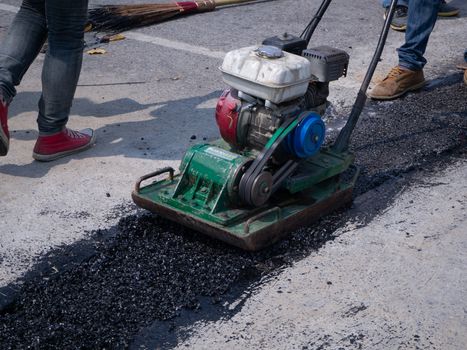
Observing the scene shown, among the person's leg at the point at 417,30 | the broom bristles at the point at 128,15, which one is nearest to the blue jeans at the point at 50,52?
the broom bristles at the point at 128,15

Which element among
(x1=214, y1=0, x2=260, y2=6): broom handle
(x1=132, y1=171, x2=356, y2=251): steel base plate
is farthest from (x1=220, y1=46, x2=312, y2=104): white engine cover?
(x1=214, y1=0, x2=260, y2=6): broom handle

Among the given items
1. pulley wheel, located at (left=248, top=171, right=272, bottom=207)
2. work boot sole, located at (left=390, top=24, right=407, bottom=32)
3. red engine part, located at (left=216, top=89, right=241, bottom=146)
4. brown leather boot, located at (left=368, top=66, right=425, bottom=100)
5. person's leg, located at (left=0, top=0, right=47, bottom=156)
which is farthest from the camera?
work boot sole, located at (left=390, top=24, right=407, bottom=32)

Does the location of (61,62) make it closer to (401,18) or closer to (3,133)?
(3,133)

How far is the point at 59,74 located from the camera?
→ 4145 mm

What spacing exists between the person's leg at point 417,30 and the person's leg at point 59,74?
7.95 ft

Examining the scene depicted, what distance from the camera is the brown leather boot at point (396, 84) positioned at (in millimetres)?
5258

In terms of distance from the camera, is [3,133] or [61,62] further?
[61,62]

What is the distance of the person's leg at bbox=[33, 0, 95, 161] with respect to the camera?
402 centimetres

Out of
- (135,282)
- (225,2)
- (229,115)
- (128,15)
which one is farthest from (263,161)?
(225,2)

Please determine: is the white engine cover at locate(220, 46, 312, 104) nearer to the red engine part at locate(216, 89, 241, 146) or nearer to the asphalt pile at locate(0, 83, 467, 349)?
the red engine part at locate(216, 89, 241, 146)

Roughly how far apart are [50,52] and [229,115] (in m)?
1.27

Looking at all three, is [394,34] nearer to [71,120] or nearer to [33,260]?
[71,120]

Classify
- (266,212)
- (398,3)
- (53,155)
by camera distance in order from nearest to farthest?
(266,212) < (53,155) < (398,3)

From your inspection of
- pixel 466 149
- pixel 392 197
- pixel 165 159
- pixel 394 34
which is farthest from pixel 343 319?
pixel 394 34
